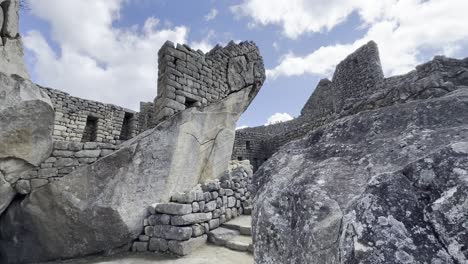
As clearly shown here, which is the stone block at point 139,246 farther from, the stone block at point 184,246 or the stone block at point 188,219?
the stone block at point 188,219

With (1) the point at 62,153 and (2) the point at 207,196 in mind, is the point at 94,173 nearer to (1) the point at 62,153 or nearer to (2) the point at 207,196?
(1) the point at 62,153

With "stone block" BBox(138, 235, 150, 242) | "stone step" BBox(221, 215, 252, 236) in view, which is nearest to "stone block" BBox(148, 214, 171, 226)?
"stone block" BBox(138, 235, 150, 242)

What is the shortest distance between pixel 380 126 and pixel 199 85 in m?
5.58

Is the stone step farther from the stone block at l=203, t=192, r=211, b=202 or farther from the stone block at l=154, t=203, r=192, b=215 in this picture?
the stone block at l=154, t=203, r=192, b=215

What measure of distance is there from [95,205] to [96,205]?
19 millimetres

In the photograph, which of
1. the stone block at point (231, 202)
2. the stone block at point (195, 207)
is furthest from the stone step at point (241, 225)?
the stone block at point (195, 207)

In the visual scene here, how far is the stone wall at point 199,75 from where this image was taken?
615 centimetres

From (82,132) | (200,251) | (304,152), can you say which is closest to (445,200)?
(304,152)

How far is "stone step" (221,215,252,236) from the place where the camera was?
562 centimetres

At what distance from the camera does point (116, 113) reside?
10.6 meters

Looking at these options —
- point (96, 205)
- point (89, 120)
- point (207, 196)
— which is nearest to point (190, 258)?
point (207, 196)

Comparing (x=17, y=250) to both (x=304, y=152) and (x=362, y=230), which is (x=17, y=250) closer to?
(x=304, y=152)

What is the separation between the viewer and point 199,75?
22.4 feet

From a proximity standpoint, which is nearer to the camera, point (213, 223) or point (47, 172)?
point (47, 172)
